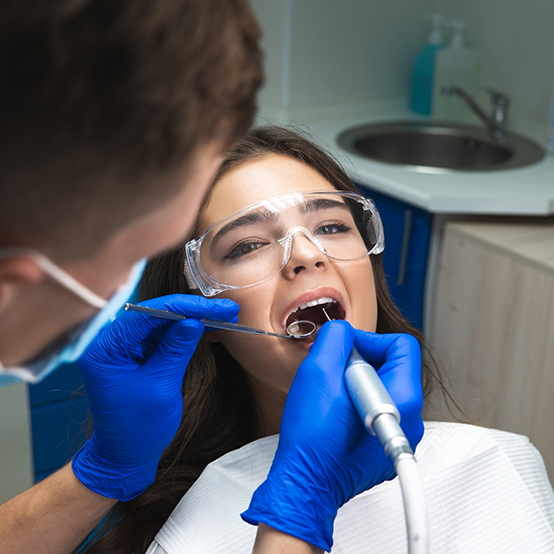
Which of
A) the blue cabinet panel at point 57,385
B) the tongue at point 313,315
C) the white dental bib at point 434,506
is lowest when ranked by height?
the blue cabinet panel at point 57,385

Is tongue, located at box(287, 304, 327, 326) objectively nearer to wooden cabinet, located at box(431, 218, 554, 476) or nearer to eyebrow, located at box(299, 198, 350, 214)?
eyebrow, located at box(299, 198, 350, 214)

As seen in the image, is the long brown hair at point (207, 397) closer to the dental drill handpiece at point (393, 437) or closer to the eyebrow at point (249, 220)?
the eyebrow at point (249, 220)

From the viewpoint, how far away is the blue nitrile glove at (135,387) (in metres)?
1.10

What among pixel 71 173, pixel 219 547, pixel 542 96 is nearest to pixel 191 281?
pixel 219 547

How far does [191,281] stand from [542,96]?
87.3 inches

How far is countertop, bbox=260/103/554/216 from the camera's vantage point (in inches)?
85.0

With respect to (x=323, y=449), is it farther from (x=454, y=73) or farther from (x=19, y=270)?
(x=454, y=73)

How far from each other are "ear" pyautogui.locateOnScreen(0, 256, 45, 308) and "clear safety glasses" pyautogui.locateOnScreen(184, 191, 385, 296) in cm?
78

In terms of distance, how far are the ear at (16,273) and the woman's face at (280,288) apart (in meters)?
0.78

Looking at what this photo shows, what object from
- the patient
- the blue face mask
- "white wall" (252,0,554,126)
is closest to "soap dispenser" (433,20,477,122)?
"white wall" (252,0,554,126)

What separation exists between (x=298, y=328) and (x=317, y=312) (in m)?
0.08

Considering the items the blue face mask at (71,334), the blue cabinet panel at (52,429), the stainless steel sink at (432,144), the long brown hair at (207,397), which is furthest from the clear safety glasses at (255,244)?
the stainless steel sink at (432,144)

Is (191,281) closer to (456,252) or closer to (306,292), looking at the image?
(306,292)

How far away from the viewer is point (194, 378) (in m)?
1.40
